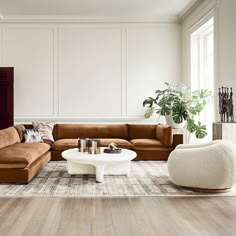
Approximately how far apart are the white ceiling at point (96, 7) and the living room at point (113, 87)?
21mm

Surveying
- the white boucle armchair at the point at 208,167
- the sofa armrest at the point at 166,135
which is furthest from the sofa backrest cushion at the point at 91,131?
the white boucle armchair at the point at 208,167

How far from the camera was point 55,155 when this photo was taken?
615 centimetres

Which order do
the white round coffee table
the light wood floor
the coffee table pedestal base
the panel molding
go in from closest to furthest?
1. the light wood floor
2. the white round coffee table
3. the coffee table pedestal base
4. the panel molding

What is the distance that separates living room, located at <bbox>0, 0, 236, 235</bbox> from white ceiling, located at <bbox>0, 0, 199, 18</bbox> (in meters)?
0.02

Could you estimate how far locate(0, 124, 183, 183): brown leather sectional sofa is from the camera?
4.24 m

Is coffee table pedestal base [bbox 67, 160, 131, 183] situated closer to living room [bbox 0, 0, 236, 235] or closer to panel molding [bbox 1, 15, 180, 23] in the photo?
living room [bbox 0, 0, 236, 235]

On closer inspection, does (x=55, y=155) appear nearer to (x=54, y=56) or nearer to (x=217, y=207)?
(x=54, y=56)

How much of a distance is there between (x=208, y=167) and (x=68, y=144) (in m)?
3.03

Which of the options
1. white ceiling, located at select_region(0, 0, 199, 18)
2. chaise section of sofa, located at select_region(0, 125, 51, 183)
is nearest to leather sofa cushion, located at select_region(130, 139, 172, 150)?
chaise section of sofa, located at select_region(0, 125, 51, 183)

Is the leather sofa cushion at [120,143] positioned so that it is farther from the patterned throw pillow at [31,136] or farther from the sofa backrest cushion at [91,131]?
the patterned throw pillow at [31,136]

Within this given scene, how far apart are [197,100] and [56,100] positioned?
3.06 metres

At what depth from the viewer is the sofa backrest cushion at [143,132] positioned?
22.4ft

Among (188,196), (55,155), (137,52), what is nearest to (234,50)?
(188,196)

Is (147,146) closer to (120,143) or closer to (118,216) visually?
(120,143)
